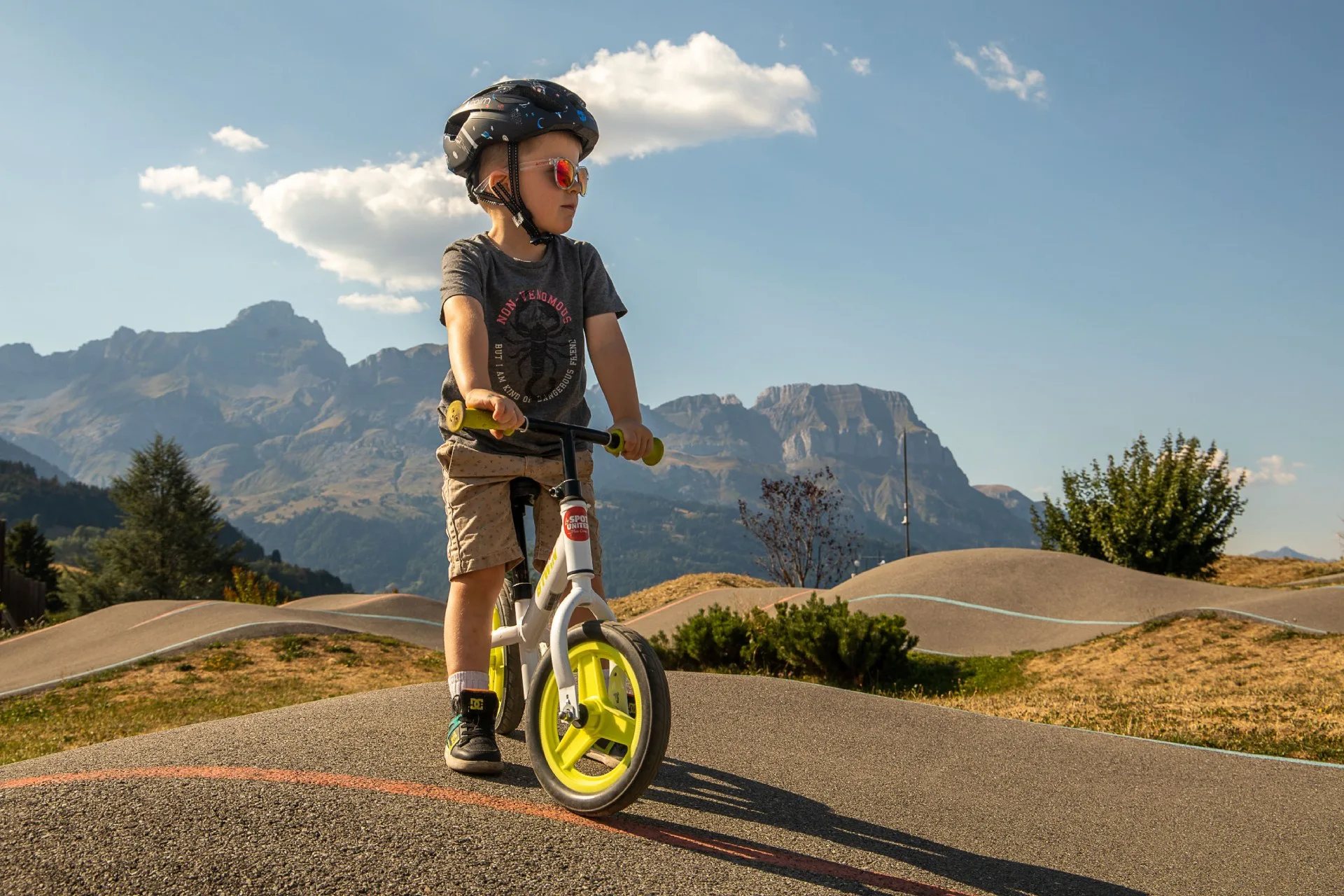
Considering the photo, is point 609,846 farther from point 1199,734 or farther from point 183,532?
point 183,532

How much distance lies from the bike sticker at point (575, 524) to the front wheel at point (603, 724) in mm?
280

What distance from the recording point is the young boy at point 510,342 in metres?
3.62

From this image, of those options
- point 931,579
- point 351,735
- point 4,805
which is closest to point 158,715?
point 351,735

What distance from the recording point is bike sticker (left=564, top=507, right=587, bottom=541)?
3230 mm

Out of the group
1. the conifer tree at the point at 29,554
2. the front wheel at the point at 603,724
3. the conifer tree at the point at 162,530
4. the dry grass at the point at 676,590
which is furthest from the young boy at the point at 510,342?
the conifer tree at the point at 29,554

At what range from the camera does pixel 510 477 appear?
365cm

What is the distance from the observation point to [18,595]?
808 inches

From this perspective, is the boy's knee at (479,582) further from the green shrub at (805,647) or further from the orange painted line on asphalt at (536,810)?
the green shrub at (805,647)

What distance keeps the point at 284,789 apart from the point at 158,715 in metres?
6.20

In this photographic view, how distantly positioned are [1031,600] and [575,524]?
1185 centimetres

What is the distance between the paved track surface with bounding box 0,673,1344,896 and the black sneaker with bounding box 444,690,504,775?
0.20 feet

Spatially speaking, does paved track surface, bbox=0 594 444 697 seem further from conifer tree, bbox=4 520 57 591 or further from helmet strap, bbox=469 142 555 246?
conifer tree, bbox=4 520 57 591

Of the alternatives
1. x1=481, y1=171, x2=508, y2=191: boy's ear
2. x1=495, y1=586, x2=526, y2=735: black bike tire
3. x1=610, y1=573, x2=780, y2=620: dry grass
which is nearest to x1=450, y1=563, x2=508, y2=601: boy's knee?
x1=495, y1=586, x2=526, y2=735: black bike tire

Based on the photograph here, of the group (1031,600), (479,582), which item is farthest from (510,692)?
(1031,600)
